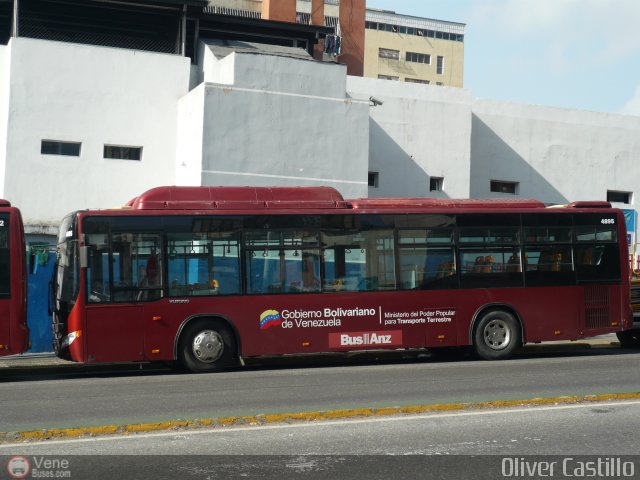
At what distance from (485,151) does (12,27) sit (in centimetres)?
1663

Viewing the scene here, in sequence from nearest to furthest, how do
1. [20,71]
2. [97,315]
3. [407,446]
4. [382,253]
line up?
[407,446] < [97,315] < [382,253] < [20,71]

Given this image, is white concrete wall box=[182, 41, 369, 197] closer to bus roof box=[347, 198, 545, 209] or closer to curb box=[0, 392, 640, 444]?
bus roof box=[347, 198, 545, 209]

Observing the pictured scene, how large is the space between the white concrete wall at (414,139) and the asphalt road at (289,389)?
14.4m

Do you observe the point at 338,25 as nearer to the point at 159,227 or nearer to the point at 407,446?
the point at 159,227

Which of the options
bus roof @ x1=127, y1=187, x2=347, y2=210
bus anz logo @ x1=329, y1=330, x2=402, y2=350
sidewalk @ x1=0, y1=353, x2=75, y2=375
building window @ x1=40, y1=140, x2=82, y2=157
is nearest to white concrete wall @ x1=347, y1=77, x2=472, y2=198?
building window @ x1=40, y1=140, x2=82, y2=157

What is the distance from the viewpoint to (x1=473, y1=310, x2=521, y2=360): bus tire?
16.4 m

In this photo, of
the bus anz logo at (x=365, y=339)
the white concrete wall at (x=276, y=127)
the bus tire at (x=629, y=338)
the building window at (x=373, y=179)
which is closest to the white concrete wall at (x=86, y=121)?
the white concrete wall at (x=276, y=127)

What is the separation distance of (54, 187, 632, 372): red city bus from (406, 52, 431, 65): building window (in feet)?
230

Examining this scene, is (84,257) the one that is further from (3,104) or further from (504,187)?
(504,187)

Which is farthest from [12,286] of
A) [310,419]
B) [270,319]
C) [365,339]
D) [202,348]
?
[310,419]

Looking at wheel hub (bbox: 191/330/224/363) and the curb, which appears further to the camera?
wheel hub (bbox: 191/330/224/363)

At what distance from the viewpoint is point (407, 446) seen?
832 centimetres

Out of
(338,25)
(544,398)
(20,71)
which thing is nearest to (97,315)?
(544,398)

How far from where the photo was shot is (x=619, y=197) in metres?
Result: 34.2
